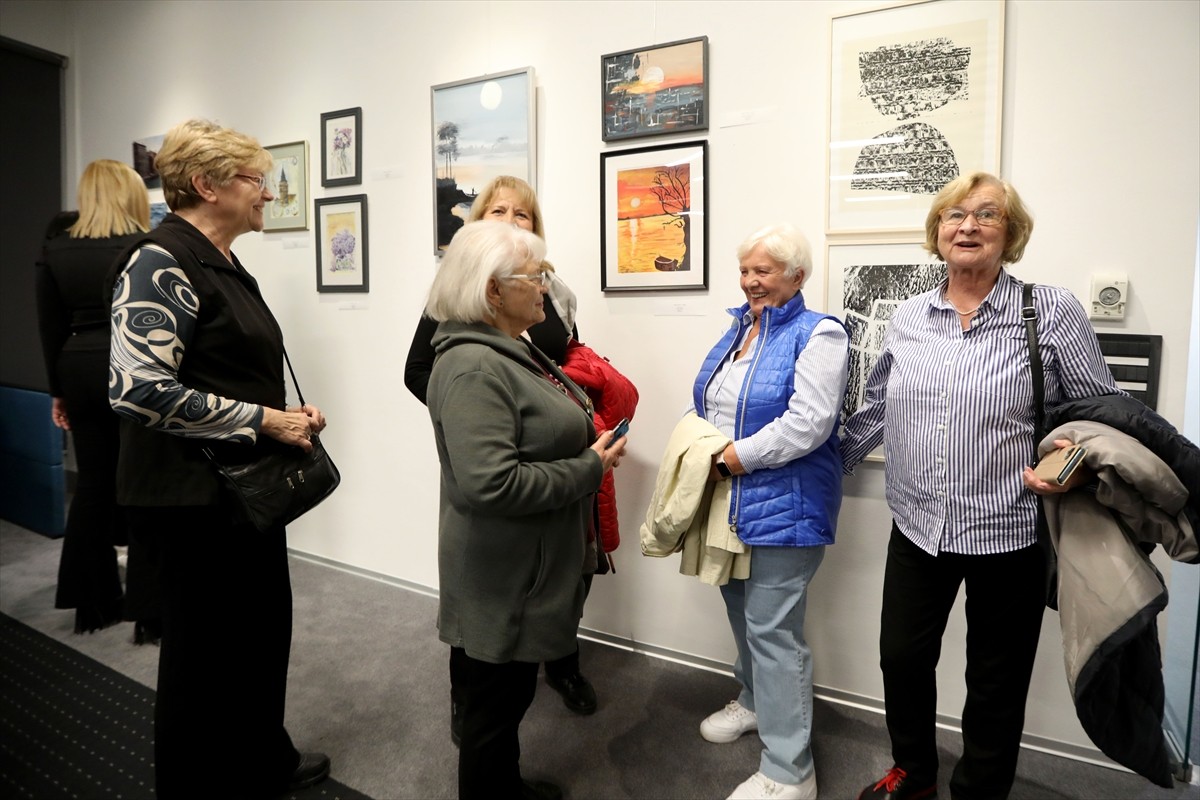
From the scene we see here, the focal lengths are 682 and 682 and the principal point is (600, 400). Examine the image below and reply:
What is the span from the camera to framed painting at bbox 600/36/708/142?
2.37 meters

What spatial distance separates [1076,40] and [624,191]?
1410mm

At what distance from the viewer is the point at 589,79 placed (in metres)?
2.61

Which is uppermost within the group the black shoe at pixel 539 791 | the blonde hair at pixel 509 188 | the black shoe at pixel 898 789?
the blonde hair at pixel 509 188

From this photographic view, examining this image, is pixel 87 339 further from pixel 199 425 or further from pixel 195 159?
pixel 199 425

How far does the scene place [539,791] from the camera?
1793 mm

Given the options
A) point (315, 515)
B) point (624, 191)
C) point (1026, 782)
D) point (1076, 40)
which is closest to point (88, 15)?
point (315, 515)

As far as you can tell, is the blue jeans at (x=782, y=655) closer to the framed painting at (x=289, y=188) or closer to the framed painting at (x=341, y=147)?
the framed painting at (x=341, y=147)

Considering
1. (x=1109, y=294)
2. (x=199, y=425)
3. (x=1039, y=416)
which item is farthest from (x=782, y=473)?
(x=199, y=425)

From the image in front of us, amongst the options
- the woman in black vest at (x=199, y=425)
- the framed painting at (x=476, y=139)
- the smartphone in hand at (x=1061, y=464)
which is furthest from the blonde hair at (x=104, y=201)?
the smartphone in hand at (x=1061, y=464)

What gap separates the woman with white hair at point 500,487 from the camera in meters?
1.27

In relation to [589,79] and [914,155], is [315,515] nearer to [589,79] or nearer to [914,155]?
[589,79]

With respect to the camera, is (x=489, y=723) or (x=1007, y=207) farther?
(x=1007, y=207)

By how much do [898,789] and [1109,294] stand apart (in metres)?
1.44

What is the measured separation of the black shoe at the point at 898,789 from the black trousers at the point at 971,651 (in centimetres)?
2
